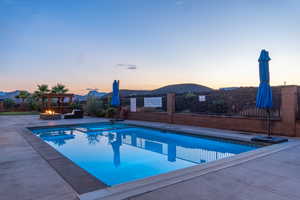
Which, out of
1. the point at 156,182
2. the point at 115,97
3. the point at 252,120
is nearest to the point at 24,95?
the point at 115,97

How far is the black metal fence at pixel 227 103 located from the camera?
24.4 ft

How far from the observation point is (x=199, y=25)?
414 inches

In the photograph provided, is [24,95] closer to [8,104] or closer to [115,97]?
[8,104]

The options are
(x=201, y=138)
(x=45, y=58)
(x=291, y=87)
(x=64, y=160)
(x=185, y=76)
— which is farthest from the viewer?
(x=185, y=76)

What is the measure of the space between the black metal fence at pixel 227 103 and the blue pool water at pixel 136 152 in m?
2.37

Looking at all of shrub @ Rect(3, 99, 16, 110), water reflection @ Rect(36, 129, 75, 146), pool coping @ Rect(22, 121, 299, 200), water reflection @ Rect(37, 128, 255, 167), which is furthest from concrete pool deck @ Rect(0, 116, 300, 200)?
shrub @ Rect(3, 99, 16, 110)

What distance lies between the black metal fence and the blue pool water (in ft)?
7.78

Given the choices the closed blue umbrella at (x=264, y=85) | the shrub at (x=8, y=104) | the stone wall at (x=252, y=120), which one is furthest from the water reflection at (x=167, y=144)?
the shrub at (x=8, y=104)

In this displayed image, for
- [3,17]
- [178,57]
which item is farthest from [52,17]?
[178,57]

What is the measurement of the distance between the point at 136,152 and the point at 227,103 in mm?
5406

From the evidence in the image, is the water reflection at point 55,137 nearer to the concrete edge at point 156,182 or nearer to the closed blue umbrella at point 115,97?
the closed blue umbrella at point 115,97

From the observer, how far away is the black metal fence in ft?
24.4

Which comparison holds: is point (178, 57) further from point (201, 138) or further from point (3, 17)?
point (3, 17)

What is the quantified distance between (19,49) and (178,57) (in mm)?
11263
